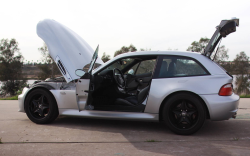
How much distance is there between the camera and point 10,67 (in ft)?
129

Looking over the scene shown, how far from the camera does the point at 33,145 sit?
11.4ft

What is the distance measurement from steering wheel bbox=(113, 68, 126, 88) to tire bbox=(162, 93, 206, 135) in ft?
5.16

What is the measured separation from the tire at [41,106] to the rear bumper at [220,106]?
2.96 meters

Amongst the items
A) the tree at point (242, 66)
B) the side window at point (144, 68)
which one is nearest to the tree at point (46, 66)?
the tree at point (242, 66)

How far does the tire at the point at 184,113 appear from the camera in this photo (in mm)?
3924

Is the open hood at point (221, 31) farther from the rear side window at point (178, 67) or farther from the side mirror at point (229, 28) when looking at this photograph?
the rear side window at point (178, 67)

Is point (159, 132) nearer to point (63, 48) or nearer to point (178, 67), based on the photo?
point (178, 67)

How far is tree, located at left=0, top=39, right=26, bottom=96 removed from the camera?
3761cm

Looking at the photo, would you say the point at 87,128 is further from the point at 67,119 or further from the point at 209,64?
the point at 209,64

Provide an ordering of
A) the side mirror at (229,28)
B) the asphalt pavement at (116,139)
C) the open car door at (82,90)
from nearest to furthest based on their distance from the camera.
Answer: the asphalt pavement at (116,139) < the side mirror at (229,28) < the open car door at (82,90)

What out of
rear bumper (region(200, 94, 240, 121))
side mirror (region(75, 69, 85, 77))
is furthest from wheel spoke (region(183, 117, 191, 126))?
side mirror (region(75, 69, 85, 77))

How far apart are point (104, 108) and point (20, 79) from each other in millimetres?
38257

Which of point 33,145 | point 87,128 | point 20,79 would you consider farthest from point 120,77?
point 20,79

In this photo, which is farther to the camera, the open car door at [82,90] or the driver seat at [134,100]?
the open car door at [82,90]
